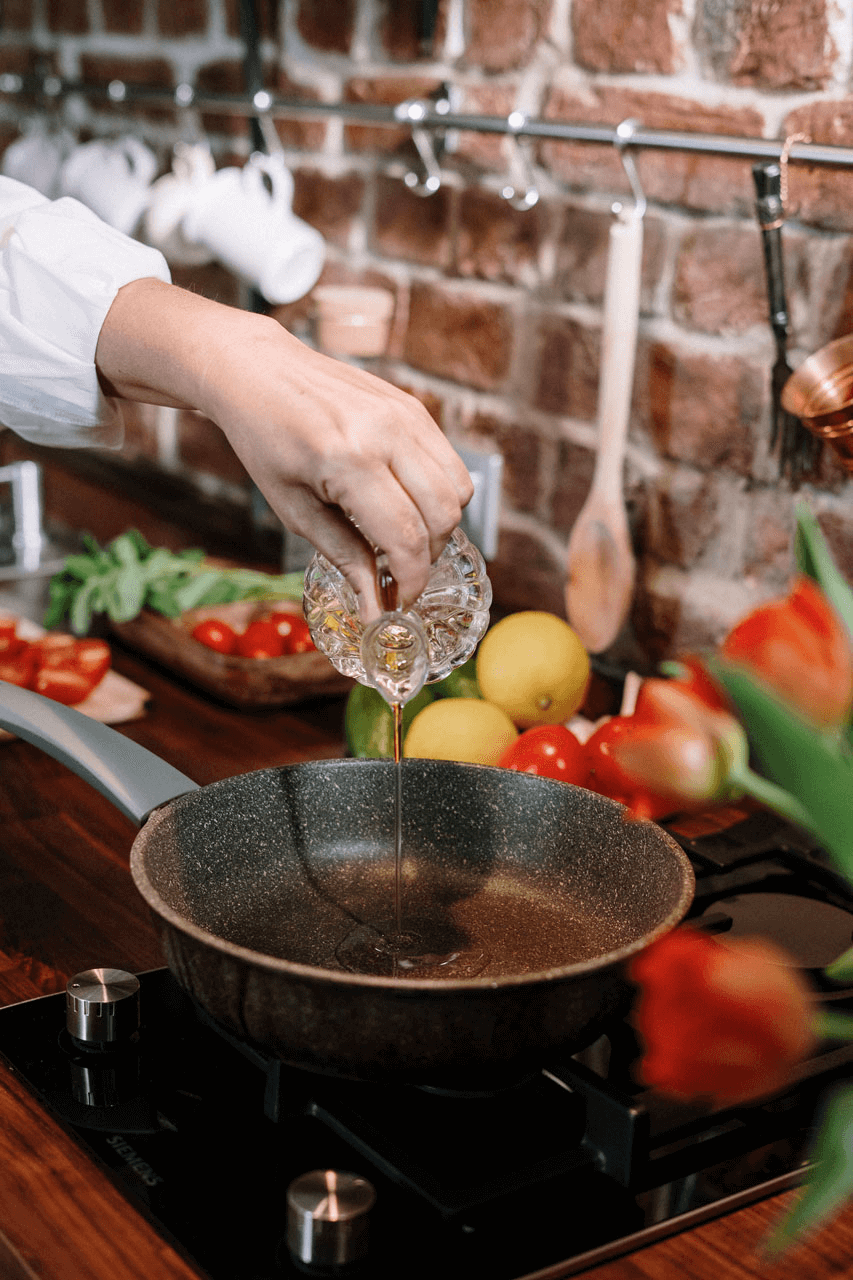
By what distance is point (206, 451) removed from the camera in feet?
6.38

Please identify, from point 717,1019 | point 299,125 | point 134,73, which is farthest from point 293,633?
point 134,73

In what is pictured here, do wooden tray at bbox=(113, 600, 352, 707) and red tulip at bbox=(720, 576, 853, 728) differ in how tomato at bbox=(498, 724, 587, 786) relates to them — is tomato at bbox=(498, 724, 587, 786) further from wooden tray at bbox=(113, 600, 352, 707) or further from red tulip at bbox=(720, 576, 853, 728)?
red tulip at bbox=(720, 576, 853, 728)

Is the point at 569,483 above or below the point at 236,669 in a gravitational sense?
above

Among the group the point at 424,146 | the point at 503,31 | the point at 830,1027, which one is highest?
the point at 503,31

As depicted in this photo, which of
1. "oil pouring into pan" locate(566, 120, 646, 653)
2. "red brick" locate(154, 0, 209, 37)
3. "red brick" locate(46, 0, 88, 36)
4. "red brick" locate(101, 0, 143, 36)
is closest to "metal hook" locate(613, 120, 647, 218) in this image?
"oil pouring into pan" locate(566, 120, 646, 653)

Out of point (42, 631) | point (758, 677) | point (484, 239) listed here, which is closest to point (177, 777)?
point (758, 677)

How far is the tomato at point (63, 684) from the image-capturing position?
1.17m

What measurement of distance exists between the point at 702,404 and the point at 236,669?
0.47 meters

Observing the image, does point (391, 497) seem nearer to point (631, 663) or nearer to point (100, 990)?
point (100, 990)

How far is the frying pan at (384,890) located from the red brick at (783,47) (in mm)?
632

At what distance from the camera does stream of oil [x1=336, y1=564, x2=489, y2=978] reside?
670 millimetres

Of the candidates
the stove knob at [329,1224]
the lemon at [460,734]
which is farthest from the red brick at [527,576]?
the stove knob at [329,1224]

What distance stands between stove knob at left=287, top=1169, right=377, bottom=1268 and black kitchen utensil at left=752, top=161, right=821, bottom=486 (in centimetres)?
74

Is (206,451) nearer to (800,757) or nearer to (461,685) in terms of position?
(461,685)
